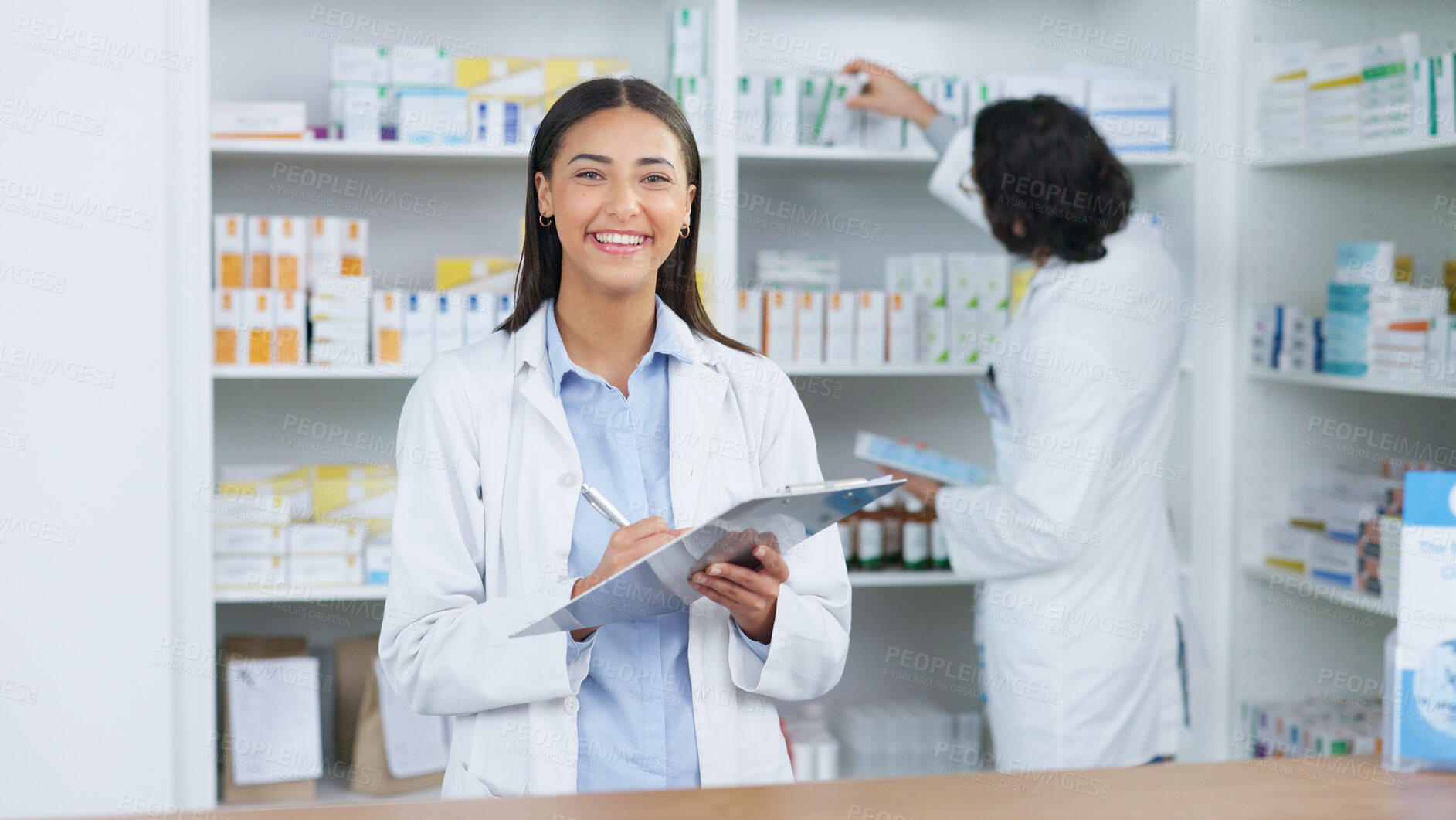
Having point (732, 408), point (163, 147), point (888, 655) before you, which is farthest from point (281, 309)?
point (888, 655)

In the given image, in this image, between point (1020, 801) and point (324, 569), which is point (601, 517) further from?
point (324, 569)

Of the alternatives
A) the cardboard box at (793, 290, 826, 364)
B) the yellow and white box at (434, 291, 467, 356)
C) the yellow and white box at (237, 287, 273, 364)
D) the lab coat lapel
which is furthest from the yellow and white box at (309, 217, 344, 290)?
the lab coat lapel

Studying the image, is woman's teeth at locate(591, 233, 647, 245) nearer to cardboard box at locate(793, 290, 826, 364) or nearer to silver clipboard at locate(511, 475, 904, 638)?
silver clipboard at locate(511, 475, 904, 638)

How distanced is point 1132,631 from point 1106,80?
1387 millimetres

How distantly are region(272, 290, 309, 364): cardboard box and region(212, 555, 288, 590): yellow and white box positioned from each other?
17.6 inches

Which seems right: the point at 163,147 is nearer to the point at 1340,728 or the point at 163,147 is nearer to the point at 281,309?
the point at 281,309

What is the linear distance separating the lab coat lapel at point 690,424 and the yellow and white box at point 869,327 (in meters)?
1.31

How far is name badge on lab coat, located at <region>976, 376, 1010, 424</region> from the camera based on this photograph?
94.8 inches

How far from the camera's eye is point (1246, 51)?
110 inches

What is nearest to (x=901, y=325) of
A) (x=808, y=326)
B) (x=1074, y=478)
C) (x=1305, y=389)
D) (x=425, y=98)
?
(x=808, y=326)

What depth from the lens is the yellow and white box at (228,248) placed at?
2.57 meters

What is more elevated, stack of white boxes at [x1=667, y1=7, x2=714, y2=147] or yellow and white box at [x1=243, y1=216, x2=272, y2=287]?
stack of white boxes at [x1=667, y1=7, x2=714, y2=147]

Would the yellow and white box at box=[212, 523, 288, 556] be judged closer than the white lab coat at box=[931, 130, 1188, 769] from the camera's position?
No

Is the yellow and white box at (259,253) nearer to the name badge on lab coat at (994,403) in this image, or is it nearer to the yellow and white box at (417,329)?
the yellow and white box at (417,329)
